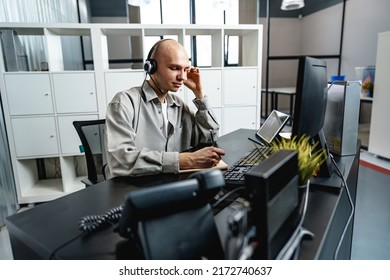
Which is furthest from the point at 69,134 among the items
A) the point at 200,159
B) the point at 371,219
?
the point at 371,219

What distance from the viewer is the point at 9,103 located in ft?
7.67

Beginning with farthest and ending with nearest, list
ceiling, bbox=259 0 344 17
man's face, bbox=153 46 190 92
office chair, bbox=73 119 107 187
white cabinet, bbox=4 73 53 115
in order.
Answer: ceiling, bbox=259 0 344 17 < white cabinet, bbox=4 73 53 115 < office chair, bbox=73 119 107 187 < man's face, bbox=153 46 190 92

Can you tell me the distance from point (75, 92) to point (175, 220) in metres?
2.27

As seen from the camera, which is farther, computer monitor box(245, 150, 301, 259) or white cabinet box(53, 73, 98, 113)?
white cabinet box(53, 73, 98, 113)

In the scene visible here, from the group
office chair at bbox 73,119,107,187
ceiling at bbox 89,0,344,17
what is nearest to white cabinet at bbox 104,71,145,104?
office chair at bbox 73,119,107,187

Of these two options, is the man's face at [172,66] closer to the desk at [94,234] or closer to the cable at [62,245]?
the desk at [94,234]

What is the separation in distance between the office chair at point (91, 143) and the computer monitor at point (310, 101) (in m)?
1.22

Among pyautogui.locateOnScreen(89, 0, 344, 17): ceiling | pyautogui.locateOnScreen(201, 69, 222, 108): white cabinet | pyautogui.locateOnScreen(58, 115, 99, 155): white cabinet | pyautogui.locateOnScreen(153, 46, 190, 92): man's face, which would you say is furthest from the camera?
pyautogui.locateOnScreen(89, 0, 344, 17): ceiling

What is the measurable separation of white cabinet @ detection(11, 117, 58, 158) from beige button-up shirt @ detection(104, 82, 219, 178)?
4.68 feet

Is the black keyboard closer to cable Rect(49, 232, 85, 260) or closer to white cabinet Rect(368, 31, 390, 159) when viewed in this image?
cable Rect(49, 232, 85, 260)

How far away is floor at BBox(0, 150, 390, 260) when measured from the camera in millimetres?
1718

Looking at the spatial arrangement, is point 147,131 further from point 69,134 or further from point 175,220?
point 69,134
